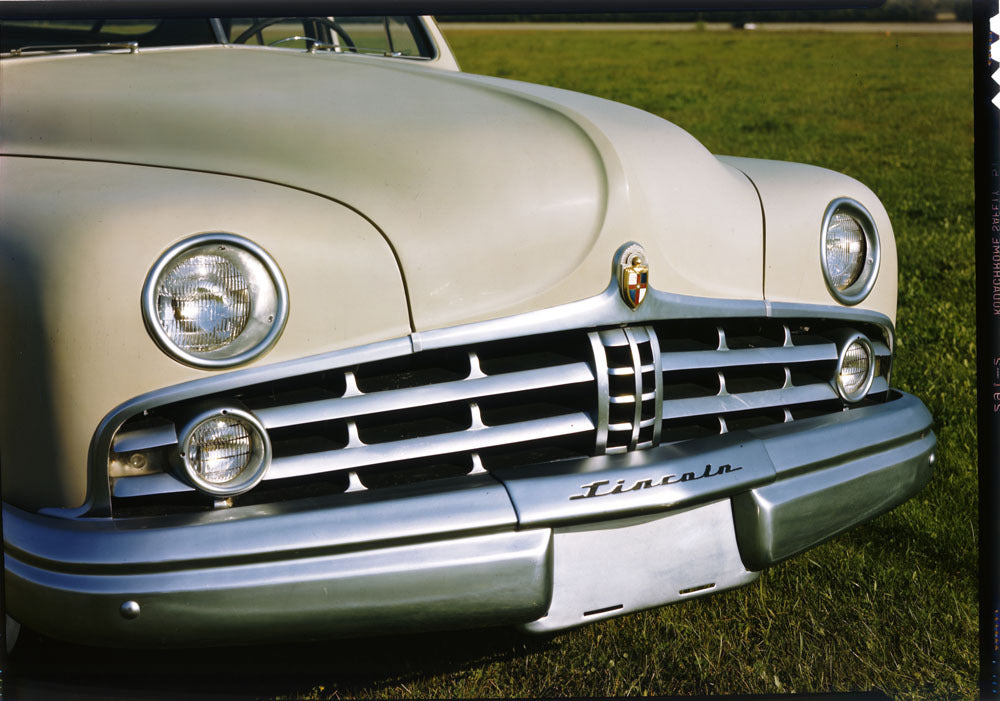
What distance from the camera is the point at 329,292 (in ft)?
5.41

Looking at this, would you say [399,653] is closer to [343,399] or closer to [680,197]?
[343,399]

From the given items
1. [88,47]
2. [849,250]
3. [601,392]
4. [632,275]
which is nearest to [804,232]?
[849,250]

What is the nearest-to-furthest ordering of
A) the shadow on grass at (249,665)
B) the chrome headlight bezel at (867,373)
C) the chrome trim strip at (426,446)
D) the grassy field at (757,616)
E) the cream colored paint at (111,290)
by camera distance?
the cream colored paint at (111,290) < the chrome trim strip at (426,446) < the shadow on grass at (249,665) < the grassy field at (757,616) < the chrome headlight bezel at (867,373)

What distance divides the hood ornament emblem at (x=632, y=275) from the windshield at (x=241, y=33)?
3.78ft

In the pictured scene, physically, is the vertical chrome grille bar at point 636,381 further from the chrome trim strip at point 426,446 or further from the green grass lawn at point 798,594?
the green grass lawn at point 798,594

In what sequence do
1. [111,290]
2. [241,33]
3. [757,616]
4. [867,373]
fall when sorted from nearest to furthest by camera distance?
[111,290] → [867,373] → [757,616] → [241,33]

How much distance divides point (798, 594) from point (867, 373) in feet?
1.97

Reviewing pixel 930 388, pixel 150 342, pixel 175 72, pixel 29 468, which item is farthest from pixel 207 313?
pixel 930 388

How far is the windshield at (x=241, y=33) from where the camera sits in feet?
7.63

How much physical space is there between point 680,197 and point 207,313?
923 millimetres

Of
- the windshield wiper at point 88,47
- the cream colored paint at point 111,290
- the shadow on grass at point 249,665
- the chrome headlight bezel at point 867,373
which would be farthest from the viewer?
the windshield wiper at point 88,47

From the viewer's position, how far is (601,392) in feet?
5.88

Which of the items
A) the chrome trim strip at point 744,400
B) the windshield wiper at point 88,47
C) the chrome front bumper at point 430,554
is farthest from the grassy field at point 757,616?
the windshield wiper at point 88,47

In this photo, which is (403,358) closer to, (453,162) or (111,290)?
(453,162)
